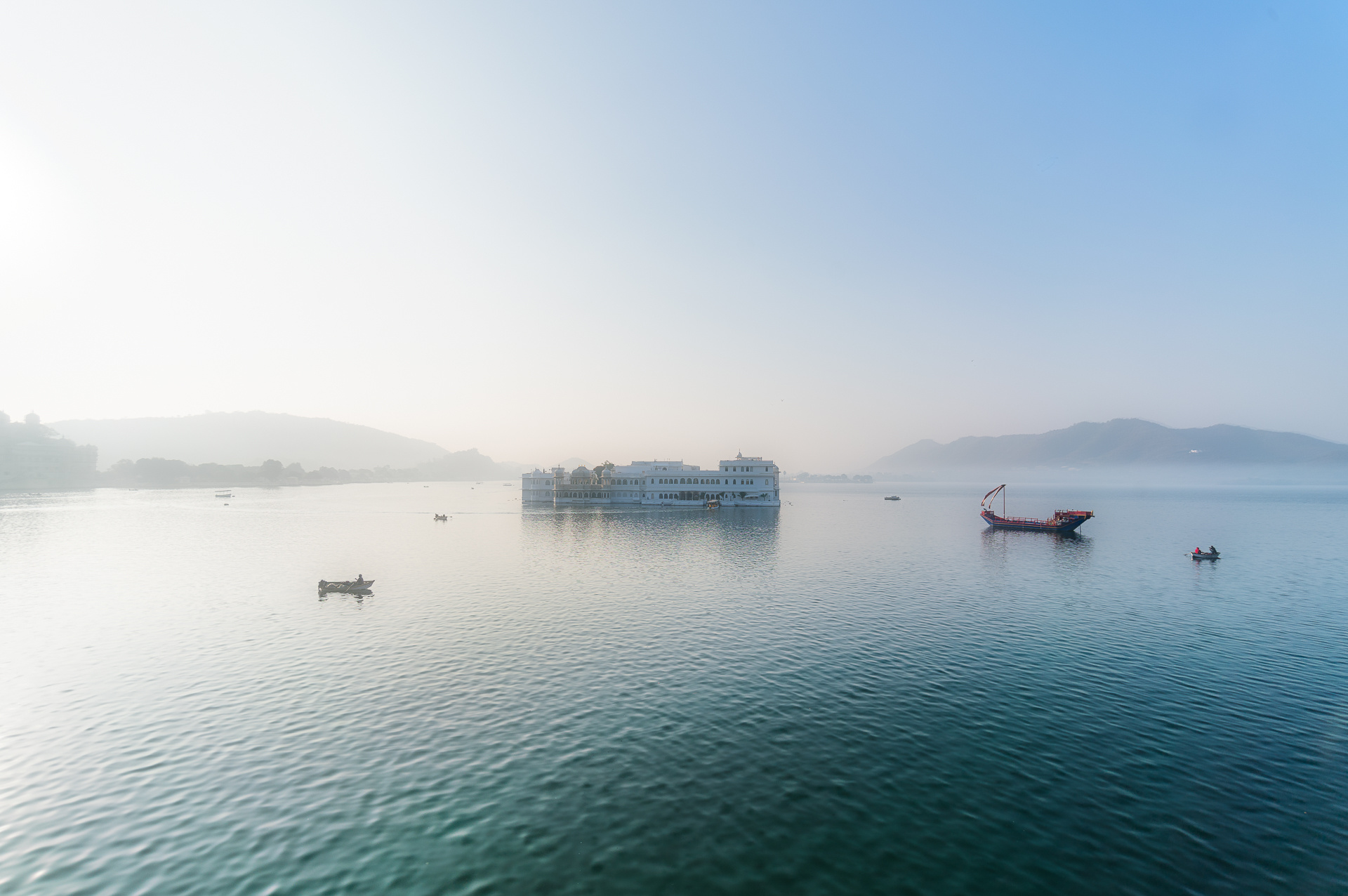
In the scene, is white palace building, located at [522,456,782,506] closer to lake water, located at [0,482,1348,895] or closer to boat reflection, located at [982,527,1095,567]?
boat reflection, located at [982,527,1095,567]

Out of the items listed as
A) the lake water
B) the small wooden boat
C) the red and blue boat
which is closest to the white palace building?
the red and blue boat

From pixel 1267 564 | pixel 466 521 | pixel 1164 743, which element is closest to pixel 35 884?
pixel 1164 743

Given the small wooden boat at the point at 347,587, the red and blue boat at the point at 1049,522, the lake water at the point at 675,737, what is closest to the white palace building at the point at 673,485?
the red and blue boat at the point at 1049,522

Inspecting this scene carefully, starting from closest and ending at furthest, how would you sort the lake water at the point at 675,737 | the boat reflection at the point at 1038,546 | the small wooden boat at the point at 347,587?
the lake water at the point at 675,737, the small wooden boat at the point at 347,587, the boat reflection at the point at 1038,546

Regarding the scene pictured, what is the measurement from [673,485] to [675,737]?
152 meters

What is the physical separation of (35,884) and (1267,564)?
113191mm

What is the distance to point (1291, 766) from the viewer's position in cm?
2270

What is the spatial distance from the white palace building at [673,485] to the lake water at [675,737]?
11293 centimetres

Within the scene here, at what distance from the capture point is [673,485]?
177 meters

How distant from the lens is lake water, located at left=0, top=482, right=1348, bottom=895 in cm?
1677

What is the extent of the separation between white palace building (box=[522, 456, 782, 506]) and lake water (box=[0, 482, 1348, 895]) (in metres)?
113

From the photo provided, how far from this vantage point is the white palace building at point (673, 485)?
174125mm

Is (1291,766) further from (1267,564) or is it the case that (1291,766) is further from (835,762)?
(1267,564)

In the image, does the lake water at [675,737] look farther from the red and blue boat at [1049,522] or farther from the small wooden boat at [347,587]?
the red and blue boat at [1049,522]
